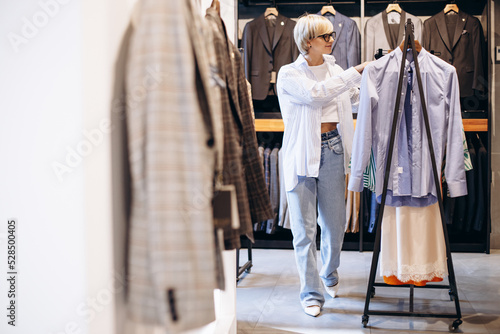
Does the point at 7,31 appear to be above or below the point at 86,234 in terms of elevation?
above

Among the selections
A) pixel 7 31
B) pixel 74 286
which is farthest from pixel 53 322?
pixel 7 31

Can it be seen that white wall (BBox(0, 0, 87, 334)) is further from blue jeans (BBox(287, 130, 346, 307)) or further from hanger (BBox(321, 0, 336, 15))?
hanger (BBox(321, 0, 336, 15))

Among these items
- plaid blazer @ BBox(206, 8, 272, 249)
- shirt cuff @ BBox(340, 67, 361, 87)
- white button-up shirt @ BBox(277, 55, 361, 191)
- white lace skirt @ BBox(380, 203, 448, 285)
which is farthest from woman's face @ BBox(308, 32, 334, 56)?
plaid blazer @ BBox(206, 8, 272, 249)

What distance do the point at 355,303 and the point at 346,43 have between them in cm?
256

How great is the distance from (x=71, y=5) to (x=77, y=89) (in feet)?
0.61

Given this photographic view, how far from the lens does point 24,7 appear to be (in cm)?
121

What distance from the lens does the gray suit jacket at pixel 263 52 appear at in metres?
4.79

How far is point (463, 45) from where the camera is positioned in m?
4.61

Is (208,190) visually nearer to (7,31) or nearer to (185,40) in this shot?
(185,40)

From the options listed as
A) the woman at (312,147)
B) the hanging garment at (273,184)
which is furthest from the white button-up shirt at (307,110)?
the hanging garment at (273,184)

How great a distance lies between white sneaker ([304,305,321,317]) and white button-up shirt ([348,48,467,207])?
74 centimetres

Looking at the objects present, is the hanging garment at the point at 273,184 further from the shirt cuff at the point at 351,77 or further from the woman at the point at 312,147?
the shirt cuff at the point at 351,77

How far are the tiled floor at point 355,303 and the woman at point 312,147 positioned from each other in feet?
0.51

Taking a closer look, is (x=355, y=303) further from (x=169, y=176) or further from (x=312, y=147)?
(x=169, y=176)
